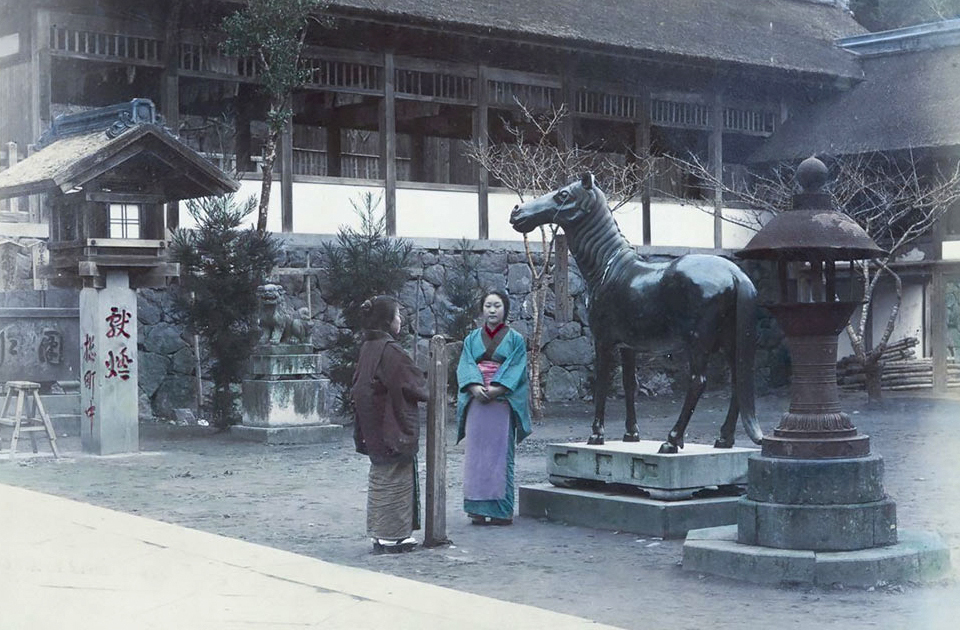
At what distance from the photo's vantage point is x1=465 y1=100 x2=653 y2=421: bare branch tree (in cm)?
1872

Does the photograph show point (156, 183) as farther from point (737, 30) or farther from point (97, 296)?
point (737, 30)

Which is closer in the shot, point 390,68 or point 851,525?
point 851,525

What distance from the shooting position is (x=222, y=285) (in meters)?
16.5

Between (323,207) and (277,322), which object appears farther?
(323,207)

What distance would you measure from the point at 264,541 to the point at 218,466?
178 inches

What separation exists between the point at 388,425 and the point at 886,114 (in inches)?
691

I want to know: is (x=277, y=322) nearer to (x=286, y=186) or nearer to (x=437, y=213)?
(x=286, y=186)

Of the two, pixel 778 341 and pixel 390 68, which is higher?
pixel 390 68

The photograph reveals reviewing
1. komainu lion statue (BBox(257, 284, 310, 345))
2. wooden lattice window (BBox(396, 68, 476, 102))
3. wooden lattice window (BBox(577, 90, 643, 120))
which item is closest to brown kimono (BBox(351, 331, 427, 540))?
komainu lion statue (BBox(257, 284, 310, 345))

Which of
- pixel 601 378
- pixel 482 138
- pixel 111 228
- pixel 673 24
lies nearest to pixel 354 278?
pixel 482 138

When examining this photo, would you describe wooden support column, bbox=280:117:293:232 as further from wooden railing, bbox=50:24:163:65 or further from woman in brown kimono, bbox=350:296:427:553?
woman in brown kimono, bbox=350:296:427:553

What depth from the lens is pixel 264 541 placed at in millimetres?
8742

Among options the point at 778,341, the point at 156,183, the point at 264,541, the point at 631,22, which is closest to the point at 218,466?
the point at 156,183

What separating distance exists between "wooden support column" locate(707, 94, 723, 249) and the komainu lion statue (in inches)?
383
